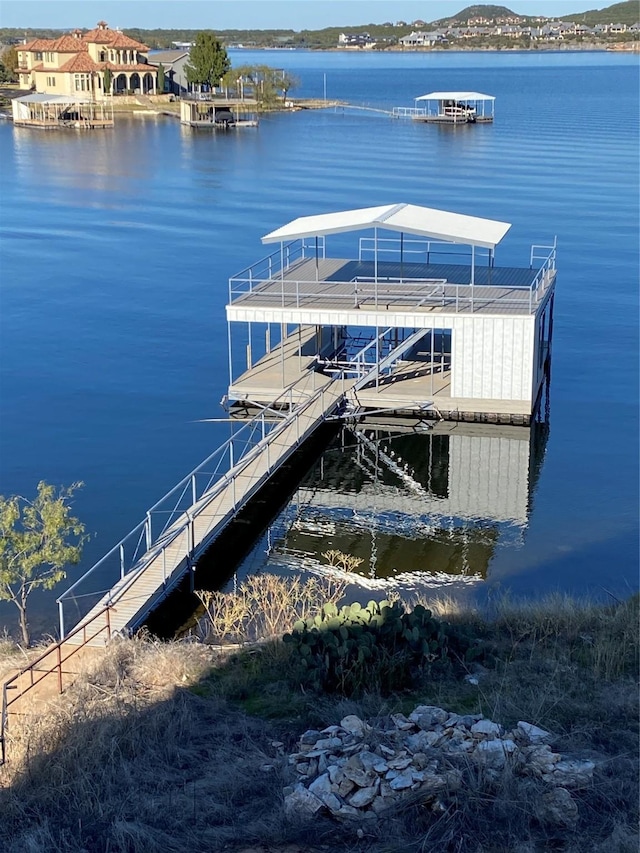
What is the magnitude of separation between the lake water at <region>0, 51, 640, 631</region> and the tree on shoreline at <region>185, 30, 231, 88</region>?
49.0 ft

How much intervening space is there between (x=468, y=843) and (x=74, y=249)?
1652 inches

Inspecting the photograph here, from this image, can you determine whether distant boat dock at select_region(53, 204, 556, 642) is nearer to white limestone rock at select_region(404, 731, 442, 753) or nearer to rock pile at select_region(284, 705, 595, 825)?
rock pile at select_region(284, 705, 595, 825)

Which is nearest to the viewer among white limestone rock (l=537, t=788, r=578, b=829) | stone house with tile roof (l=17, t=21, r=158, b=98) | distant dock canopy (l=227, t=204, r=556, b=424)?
white limestone rock (l=537, t=788, r=578, b=829)

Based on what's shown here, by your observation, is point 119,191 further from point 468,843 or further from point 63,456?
point 468,843

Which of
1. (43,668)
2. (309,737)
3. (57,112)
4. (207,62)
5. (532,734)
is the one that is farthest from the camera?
(207,62)

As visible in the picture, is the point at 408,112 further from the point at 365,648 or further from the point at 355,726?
the point at 355,726

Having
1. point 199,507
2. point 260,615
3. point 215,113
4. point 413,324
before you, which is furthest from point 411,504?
point 215,113

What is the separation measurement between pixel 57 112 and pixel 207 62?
1550cm

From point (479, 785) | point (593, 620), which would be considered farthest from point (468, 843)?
point (593, 620)

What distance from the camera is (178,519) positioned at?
1962 cm

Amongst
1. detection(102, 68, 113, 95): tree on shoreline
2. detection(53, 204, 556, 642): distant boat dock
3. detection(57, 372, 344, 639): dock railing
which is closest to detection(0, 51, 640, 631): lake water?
detection(57, 372, 344, 639): dock railing

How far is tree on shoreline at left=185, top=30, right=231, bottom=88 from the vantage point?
360ft

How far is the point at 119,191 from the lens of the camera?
64.3 m

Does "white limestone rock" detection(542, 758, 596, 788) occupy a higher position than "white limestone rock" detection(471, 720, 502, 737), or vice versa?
"white limestone rock" detection(471, 720, 502, 737)
